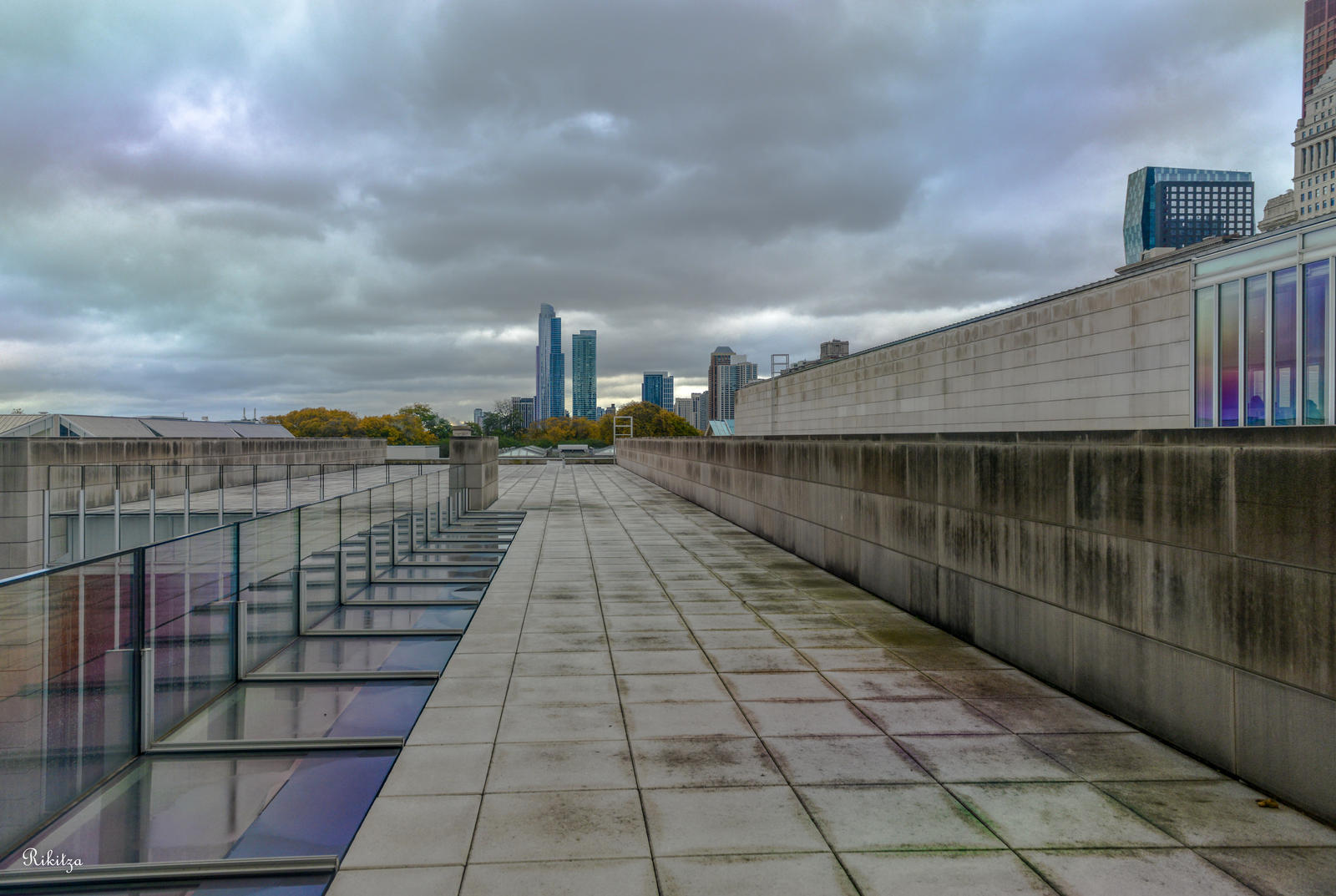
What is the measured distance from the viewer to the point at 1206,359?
52.4 ft

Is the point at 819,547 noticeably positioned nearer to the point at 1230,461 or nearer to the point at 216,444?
the point at 1230,461

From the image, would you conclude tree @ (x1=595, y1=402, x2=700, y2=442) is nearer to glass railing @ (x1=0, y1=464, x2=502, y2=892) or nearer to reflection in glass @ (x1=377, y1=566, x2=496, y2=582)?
reflection in glass @ (x1=377, y1=566, x2=496, y2=582)

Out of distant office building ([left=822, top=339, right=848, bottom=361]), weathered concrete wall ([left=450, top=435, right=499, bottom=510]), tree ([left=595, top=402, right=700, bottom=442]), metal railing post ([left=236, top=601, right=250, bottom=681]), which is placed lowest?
metal railing post ([left=236, top=601, right=250, bottom=681])

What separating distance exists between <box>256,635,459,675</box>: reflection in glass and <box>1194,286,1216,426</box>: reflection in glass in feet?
52.8

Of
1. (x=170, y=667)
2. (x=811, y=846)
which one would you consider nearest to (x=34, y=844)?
(x=170, y=667)

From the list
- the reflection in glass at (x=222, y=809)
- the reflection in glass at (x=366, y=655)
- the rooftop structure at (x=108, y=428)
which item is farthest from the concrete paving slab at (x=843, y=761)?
the rooftop structure at (x=108, y=428)

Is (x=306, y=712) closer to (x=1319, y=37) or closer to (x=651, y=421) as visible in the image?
(x=651, y=421)

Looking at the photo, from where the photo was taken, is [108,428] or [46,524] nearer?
[46,524]

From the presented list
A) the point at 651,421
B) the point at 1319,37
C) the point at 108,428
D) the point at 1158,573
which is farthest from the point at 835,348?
the point at 1319,37

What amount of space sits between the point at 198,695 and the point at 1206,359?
A: 61.2 feet

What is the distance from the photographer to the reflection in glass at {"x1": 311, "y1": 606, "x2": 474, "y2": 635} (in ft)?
29.1

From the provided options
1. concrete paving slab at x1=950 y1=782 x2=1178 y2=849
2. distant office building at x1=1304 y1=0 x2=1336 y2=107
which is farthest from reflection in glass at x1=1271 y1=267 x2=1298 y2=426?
distant office building at x1=1304 y1=0 x2=1336 y2=107

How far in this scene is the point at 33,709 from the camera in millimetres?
4039

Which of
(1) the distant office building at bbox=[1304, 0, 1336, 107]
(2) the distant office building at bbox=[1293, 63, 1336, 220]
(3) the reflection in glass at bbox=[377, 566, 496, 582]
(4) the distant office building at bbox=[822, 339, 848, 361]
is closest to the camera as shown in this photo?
(3) the reflection in glass at bbox=[377, 566, 496, 582]
